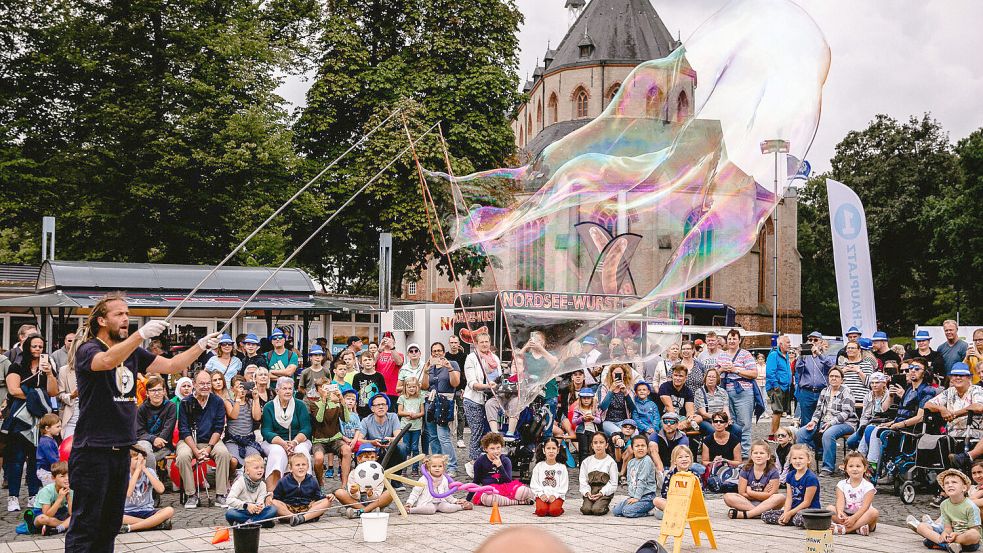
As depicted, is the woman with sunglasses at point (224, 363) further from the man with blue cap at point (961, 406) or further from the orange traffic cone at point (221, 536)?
the man with blue cap at point (961, 406)

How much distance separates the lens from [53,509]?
1042 cm

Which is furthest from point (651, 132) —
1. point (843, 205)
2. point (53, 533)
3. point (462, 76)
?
point (462, 76)

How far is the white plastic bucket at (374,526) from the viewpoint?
9.98 m

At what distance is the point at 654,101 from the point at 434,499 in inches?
233

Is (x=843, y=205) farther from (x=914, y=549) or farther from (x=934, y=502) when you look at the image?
(x=914, y=549)

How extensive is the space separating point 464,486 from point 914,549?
5.63 m

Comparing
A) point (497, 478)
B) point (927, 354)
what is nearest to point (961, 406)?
point (927, 354)

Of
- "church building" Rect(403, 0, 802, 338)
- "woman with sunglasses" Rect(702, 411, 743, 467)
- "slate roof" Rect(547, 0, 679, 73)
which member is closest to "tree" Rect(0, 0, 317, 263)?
"woman with sunglasses" Rect(702, 411, 743, 467)

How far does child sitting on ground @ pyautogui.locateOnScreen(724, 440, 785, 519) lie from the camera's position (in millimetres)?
11734

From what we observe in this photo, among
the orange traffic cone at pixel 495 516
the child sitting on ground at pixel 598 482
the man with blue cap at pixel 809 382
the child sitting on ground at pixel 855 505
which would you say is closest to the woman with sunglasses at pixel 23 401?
the orange traffic cone at pixel 495 516

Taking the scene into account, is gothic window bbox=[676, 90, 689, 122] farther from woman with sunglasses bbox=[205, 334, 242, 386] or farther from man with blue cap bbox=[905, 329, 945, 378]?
woman with sunglasses bbox=[205, 334, 242, 386]

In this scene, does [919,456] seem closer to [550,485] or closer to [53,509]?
[550,485]

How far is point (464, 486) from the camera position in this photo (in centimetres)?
1269

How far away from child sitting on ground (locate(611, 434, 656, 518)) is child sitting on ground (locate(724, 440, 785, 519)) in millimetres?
968
